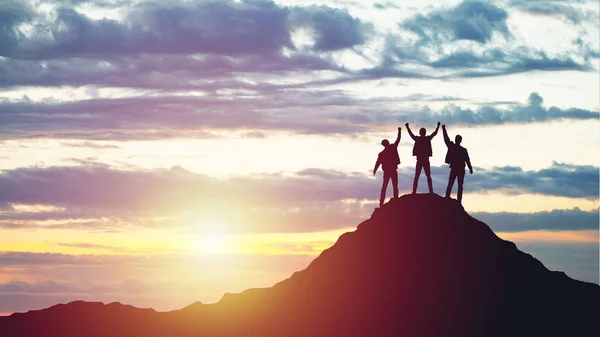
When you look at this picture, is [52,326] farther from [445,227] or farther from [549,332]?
[549,332]

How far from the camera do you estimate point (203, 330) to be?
60031 mm

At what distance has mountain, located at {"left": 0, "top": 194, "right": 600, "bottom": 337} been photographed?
5309cm

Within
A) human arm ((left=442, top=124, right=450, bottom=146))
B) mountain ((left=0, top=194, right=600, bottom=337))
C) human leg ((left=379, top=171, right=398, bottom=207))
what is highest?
human arm ((left=442, top=124, right=450, bottom=146))

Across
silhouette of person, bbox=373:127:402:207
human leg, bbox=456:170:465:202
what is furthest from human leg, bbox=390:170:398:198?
human leg, bbox=456:170:465:202

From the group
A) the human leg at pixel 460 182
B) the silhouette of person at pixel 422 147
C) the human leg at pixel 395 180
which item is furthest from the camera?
the human leg at pixel 460 182

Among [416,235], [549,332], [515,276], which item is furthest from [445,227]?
[549,332]

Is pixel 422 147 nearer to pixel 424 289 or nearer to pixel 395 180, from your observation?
pixel 395 180

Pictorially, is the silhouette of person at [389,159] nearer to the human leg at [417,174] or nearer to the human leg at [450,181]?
the human leg at [417,174]

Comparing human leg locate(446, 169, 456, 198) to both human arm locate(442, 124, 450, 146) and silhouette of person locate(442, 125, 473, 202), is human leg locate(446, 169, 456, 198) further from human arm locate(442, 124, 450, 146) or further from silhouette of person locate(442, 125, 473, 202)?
human arm locate(442, 124, 450, 146)

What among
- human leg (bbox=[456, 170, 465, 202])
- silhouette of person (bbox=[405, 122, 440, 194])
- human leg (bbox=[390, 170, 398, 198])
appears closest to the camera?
silhouette of person (bbox=[405, 122, 440, 194])

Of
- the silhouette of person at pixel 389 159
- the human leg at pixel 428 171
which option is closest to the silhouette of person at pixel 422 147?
the human leg at pixel 428 171

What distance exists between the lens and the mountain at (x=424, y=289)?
53.1 metres

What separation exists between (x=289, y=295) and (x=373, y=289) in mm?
6046

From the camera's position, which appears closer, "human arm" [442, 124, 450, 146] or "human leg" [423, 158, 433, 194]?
"human leg" [423, 158, 433, 194]
